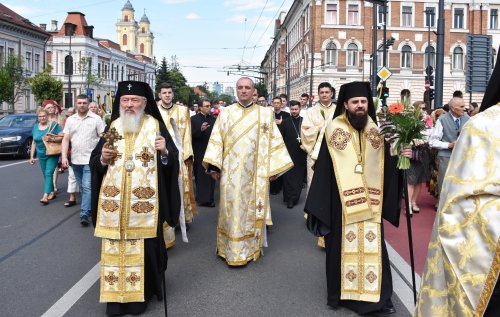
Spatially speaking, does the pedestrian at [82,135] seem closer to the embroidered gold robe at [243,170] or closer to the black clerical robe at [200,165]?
the black clerical robe at [200,165]

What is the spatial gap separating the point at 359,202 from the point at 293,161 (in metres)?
6.35

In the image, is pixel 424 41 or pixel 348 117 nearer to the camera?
pixel 348 117

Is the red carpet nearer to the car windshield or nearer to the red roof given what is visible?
the car windshield

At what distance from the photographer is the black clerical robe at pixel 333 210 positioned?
4.80m

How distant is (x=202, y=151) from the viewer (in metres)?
11.3

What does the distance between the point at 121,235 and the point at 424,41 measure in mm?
53916

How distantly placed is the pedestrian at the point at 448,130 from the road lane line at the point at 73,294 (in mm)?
5563

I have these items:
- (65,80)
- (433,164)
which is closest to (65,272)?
(433,164)

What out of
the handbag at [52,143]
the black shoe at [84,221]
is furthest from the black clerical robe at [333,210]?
the handbag at [52,143]

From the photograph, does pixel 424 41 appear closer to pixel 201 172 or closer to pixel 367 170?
pixel 201 172

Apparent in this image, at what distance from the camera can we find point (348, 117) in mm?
4949

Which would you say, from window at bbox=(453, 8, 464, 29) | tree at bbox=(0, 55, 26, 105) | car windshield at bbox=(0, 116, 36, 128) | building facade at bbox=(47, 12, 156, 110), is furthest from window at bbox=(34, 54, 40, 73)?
window at bbox=(453, 8, 464, 29)

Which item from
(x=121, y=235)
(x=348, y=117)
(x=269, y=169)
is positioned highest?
(x=348, y=117)

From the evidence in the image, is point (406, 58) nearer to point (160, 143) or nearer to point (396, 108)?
point (396, 108)
